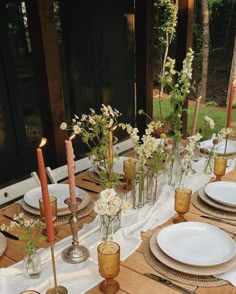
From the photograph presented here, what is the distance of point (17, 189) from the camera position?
1.41m

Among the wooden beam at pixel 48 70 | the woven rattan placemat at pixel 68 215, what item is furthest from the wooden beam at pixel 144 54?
the woven rattan placemat at pixel 68 215

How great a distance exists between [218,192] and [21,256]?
29.5 inches

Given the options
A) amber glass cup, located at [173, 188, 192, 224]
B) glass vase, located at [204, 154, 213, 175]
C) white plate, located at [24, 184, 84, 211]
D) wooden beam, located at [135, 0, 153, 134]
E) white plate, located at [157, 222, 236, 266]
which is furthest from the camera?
wooden beam, located at [135, 0, 153, 134]

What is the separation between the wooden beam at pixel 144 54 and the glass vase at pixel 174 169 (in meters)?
1.11

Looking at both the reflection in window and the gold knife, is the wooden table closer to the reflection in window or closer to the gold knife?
the gold knife

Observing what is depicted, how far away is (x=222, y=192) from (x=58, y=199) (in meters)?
0.63

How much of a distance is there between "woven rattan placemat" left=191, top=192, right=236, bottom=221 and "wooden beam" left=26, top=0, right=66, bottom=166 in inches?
32.0

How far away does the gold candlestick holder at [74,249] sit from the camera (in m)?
0.95

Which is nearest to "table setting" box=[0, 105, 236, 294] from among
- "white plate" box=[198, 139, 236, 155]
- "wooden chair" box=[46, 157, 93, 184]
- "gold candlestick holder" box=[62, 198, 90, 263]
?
"gold candlestick holder" box=[62, 198, 90, 263]

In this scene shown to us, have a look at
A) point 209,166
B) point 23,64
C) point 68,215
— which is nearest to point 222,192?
point 209,166

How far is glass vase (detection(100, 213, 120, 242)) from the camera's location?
91 centimetres

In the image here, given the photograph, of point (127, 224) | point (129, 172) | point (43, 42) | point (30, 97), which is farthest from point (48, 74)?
point (30, 97)

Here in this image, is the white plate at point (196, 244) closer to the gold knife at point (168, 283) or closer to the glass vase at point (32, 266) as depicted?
the gold knife at point (168, 283)

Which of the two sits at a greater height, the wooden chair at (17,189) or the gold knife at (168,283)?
the gold knife at (168,283)
